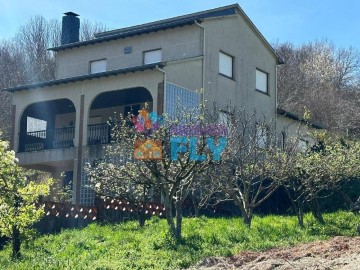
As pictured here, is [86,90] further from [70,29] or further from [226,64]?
[70,29]

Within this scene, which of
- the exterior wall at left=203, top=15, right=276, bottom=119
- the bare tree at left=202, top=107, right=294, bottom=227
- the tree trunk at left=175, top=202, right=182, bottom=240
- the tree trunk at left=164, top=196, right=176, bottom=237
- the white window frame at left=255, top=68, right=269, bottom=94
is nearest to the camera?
the tree trunk at left=175, top=202, right=182, bottom=240

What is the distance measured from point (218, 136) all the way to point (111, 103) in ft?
42.4

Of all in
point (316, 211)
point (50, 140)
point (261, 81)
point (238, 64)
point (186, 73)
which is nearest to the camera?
point (316, 211)

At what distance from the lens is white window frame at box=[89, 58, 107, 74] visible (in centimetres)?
2866

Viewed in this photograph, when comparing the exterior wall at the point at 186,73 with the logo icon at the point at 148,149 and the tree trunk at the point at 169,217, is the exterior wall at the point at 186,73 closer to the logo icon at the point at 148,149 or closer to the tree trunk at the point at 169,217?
the logo icon at the point at 148,149

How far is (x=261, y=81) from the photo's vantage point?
29672 mm

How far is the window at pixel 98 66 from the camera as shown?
94.1 feet

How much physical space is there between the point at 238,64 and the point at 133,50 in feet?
14.4

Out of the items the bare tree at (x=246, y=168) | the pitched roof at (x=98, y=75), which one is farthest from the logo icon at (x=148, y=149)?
the pitched roof at (x=98, y=75)

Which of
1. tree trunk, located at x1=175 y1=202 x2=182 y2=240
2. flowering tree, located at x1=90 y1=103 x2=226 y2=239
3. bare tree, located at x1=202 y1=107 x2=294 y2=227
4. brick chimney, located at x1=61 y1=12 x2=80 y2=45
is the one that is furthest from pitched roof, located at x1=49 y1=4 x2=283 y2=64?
tree trunk, located at x1=175 y1=202 x2=182 y2=240

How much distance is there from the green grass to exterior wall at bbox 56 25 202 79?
10203 millimetres

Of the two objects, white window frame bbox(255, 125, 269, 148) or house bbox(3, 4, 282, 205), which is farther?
house bbox(3, 4, 282, 205)

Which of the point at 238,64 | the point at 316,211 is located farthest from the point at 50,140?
the point at 316,211

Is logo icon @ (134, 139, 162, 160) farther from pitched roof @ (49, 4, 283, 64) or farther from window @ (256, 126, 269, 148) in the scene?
pitched roof @ (49, 4, 283, 64)
